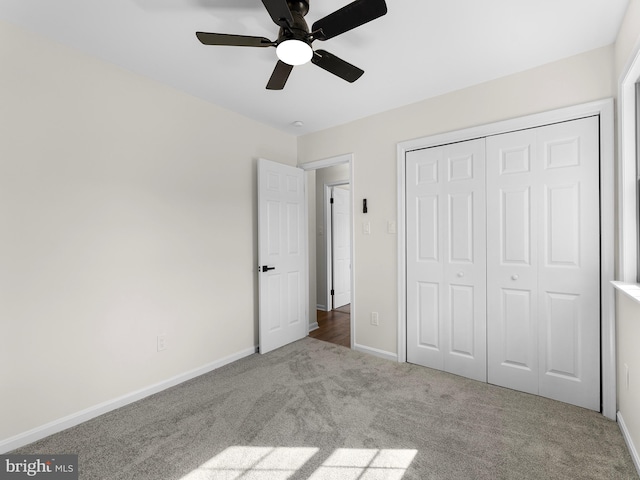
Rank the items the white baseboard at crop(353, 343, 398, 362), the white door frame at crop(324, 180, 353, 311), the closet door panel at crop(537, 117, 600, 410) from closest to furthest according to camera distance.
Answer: the closet door panel at crop(537, 117, 600, 410), the white baseboard at crop(353, 343, 398, 362), the white door frame at crop(324, 180, 353, 311)

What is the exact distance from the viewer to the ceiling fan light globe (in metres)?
1.60

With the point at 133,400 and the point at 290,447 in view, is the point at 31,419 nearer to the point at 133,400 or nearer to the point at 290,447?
the point at 133,400

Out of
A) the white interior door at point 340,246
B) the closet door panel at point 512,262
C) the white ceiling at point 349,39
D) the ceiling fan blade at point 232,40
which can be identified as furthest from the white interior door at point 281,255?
the closet door panel at point 512,262

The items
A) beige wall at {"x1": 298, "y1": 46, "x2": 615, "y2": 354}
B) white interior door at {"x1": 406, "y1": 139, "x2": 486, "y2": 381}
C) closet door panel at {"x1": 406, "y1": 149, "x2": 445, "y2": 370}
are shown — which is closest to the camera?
beige wall at {"x1": 298, "y1": 46, "x2": 615, "y2": 354}

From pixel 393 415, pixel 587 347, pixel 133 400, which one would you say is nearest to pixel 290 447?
pixel 393 415

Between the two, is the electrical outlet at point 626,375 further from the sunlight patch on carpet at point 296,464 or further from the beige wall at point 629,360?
the sunlight patch on carpet at point 296,464

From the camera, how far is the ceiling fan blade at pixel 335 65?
179cm

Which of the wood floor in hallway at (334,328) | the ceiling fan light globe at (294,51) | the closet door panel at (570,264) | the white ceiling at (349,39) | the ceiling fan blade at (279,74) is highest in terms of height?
the white ceiling at (349,39)

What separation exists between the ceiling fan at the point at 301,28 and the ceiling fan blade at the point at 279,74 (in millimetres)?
21

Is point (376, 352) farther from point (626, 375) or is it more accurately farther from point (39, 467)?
point (39, 467)

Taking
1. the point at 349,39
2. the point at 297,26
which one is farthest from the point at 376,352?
the point at 297,26

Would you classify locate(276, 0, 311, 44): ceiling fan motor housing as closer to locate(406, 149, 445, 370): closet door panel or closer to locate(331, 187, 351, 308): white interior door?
locate(406, 149, 445, 370): closet door panel

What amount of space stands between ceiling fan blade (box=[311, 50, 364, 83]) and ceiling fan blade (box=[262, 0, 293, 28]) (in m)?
0.27

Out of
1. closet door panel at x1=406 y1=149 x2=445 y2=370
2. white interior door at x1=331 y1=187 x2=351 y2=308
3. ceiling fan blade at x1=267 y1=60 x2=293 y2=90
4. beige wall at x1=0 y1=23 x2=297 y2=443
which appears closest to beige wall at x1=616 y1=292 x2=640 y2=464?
closet door panel at x1=406 y1=149 x2=445 y2=370
